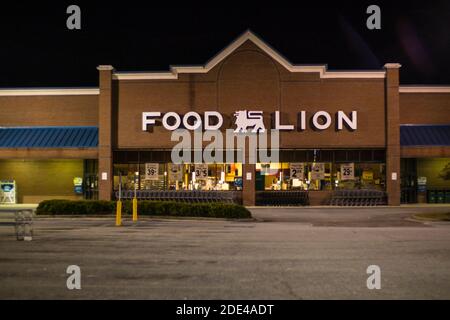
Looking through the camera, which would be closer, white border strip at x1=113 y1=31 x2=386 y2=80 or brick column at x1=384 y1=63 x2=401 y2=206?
brick column at x1=384 y1=63 x2=401 y2=206

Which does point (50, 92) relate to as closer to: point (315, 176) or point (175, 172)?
point (175, 172)

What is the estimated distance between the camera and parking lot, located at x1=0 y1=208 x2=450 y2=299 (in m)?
9.77

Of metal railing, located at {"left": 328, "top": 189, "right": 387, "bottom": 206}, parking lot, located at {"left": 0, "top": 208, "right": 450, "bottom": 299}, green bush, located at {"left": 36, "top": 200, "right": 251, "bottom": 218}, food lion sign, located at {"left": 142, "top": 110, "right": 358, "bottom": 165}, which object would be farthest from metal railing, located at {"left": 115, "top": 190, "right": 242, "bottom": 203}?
parking lot, located at {"left": 0, "top": 208, "right": 450, "bottom": 299}

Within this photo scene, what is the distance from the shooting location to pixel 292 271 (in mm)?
11703

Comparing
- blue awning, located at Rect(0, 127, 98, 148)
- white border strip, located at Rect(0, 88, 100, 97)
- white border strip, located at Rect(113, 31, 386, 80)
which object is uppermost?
white border strip, located at Rect(113, 31, 386, 80)

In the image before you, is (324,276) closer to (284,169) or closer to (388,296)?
(388,296)

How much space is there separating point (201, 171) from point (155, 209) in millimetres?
11259

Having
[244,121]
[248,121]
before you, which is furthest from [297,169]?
[244,121]

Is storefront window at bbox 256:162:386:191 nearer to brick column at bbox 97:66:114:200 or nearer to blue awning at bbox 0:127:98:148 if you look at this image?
brick column at bbox 97:66:114:200

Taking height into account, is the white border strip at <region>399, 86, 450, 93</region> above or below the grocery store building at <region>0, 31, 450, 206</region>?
above

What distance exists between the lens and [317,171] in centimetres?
3816

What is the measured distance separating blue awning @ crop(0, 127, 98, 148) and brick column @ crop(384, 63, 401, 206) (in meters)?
19.2

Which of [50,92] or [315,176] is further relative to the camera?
[50,92]
